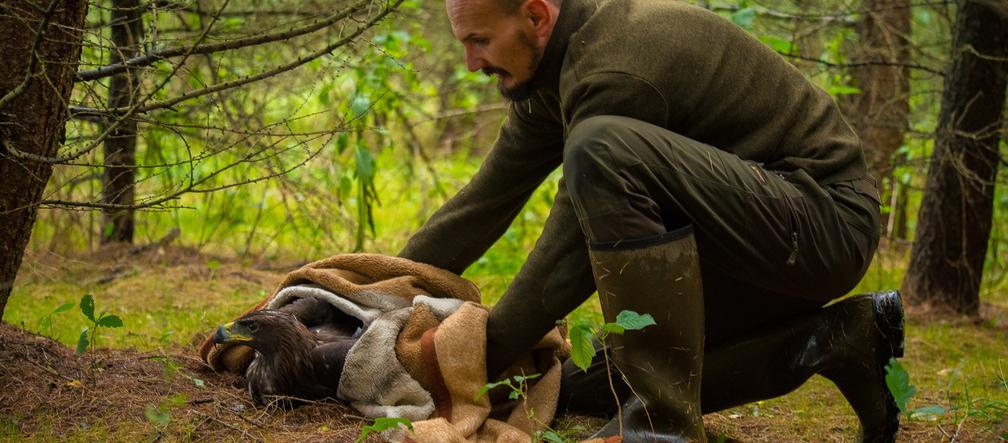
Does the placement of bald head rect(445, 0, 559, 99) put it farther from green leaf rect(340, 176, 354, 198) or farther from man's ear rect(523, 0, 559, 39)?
green leaf rect(340, 176, 354, 198)

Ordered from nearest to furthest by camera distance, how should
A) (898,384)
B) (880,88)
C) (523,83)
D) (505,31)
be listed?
(898,384), (505,31), (523,83), (880,88)

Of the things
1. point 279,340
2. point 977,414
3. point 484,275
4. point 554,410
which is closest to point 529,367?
point 554,410

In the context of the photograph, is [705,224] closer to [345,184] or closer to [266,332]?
[266,332]

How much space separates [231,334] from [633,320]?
1.31 meters

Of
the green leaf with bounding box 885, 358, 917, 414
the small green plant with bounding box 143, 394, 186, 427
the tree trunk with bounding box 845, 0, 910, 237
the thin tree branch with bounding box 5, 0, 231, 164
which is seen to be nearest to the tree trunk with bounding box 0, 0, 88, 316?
the thin tree branch with bounding box 5, 0, 231, 164

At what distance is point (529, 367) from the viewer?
3215 mm

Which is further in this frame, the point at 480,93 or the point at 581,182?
the point at 480,93

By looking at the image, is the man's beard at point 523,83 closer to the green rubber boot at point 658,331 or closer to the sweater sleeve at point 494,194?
the sweater sleeve at point 494,194

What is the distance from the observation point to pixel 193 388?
313 centimetres

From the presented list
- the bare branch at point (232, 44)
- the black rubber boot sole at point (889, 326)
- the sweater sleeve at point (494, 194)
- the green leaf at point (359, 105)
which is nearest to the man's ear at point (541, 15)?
the sweater sleeve at point (494, 194)

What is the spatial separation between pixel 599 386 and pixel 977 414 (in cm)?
106

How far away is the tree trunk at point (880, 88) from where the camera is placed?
6.19 metres

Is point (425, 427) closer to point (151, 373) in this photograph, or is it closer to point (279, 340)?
point (279, 340)

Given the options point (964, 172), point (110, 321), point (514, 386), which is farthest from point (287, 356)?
point (964, 172)
